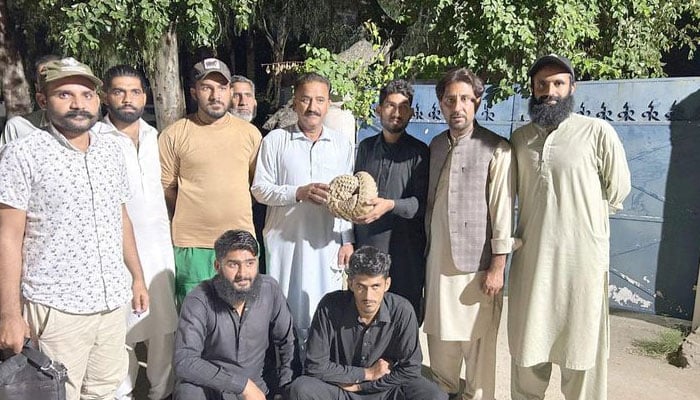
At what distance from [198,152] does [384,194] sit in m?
1.05

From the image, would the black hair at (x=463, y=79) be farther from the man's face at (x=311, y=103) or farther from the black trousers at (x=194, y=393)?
the black trousers at (x=194, y=393)

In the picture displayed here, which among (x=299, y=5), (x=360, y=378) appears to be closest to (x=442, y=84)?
(x=360, y=378)

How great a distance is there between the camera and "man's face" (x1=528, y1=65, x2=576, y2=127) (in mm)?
2773

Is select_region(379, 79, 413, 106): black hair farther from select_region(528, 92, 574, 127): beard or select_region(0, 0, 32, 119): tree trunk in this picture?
select_region(0, 0, 32, 119): tree trunk

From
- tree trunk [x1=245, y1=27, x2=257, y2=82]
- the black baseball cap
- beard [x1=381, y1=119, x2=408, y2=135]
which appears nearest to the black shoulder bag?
beard [x1=381, y1=119, x2=408, y2=135]

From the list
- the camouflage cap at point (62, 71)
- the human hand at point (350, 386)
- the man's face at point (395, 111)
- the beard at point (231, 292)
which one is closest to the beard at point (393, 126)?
the man's face at point (395, 111)

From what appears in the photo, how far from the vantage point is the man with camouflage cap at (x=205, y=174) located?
10.2 ft

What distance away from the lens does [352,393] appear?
112 inches

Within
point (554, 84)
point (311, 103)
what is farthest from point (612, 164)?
point (311, 103)

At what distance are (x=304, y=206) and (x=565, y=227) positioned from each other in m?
1.38

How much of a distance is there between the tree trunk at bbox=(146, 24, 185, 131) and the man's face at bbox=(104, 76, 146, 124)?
361 centimetres

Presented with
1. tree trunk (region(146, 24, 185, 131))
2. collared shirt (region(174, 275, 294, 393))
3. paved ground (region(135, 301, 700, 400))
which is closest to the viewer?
collared shirt (region(174, 275, 294, 393))

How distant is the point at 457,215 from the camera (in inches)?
115

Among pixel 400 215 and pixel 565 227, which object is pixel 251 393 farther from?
pixel 565 227
